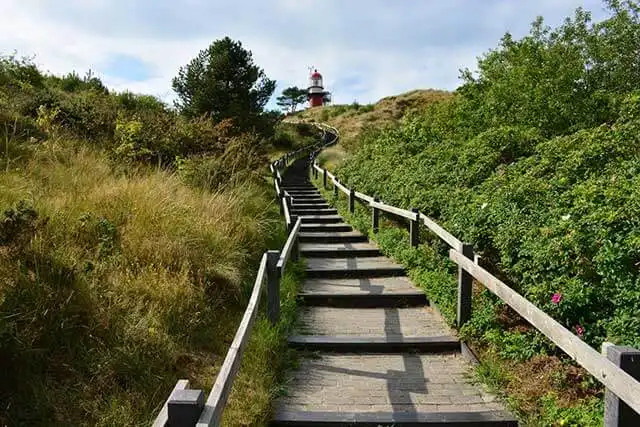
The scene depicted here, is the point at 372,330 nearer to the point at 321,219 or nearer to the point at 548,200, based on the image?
the point at 548,200

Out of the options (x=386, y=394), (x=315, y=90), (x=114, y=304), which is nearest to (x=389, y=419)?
(x=386, y=394)

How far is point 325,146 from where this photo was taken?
31.3 meters

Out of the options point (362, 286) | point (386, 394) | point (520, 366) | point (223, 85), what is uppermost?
point (223, 85)

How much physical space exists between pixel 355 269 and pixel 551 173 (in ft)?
9.81

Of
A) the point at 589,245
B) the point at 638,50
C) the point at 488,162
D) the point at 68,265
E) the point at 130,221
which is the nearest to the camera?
the point at 589,245

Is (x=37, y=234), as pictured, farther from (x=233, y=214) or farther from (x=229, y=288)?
(x=233, y=214)

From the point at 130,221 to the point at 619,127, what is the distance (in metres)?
6.48

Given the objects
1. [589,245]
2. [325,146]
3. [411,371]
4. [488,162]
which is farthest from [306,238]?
[325,146]

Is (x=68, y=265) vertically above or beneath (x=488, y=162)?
beneath

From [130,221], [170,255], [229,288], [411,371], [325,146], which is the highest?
[325,146]

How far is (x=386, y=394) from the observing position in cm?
382

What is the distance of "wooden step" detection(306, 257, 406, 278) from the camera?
6996mm

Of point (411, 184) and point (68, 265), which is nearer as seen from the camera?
point (68, 265)

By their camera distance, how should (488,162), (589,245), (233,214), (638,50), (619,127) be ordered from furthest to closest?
(638,50) < (488,162) < (233,214) < (619,127) < (589,245)
